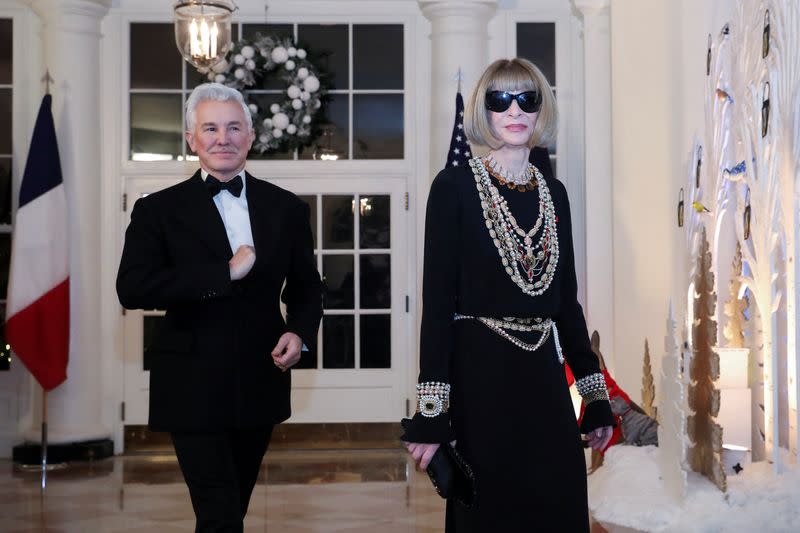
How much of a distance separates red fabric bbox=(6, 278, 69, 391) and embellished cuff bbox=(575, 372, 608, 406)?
4.97m

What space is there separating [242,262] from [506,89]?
81cm

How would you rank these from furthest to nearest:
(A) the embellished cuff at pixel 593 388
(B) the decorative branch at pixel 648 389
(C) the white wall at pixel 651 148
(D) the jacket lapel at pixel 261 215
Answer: (B) the decorative branch at pixel 648 389 < (C) the white wall at pixel 651 148 < (D) the jacket lapel at pixel 261 215 < (A) the embellished cuff at pixel 593 388

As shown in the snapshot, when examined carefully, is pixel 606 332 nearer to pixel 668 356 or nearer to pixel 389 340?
pixel 389 340

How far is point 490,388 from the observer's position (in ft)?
7.29

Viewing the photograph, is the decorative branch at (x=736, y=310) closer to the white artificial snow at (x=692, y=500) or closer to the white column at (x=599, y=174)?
the white artificial snow at (x=692, y=500)

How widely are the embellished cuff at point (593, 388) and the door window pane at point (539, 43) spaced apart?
5.14 m

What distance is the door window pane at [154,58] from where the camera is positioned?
7.29 meters

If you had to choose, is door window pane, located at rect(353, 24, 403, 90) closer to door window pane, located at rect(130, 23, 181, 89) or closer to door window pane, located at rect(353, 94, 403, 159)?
door window pane, located at rect(353, 94, 403, 159)

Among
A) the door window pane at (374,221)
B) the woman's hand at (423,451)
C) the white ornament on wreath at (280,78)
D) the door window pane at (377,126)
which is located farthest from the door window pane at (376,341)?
the woman's hand at (423,451)

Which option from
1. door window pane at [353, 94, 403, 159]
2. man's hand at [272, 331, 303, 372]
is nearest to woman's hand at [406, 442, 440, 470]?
man's hand at [272, 331, 303, 372]

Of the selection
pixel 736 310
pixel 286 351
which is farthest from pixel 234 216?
pixel 736 310

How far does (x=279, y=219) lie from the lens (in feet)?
9.55

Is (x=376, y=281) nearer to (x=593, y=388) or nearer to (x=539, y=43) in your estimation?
(x=539, y=43)

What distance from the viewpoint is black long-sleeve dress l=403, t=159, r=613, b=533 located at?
2.18 m
